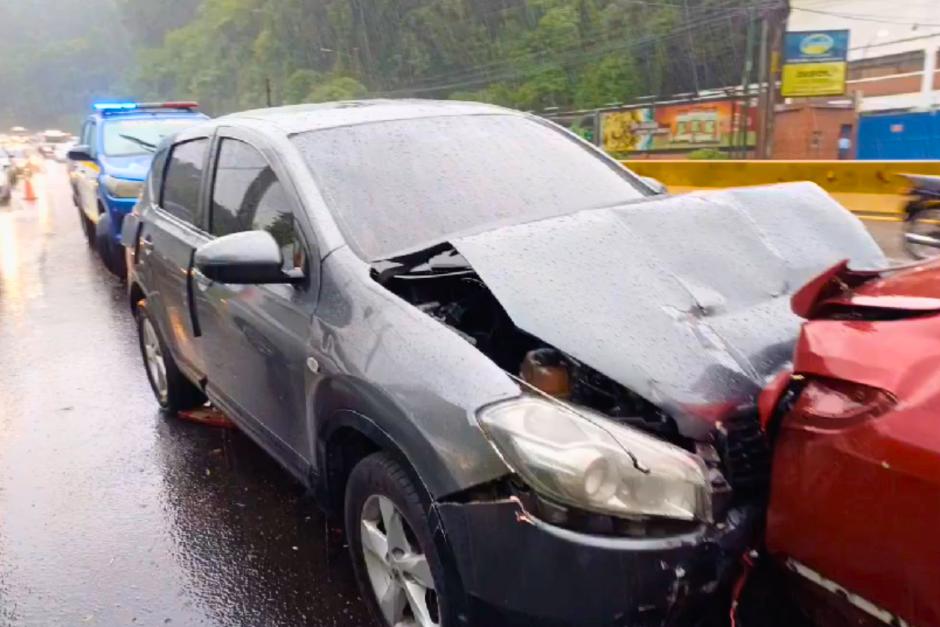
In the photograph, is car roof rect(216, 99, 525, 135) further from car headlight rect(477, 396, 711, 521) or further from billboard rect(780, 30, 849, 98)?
billboard rect(780, 30, 849, 98)

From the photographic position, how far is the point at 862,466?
1.80 meters

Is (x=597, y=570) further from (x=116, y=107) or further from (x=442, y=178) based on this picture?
(x=116, y=107)

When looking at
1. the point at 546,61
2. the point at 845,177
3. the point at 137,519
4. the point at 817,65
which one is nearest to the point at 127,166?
the point at 137,519

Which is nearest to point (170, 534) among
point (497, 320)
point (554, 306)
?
point (497, 320)

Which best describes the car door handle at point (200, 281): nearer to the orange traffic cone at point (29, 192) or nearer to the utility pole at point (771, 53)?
the orange traffic cone at point (29, 192)

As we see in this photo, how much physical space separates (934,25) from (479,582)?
42.9 metres

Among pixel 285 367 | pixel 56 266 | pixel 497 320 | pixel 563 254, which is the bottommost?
pixel 56 266

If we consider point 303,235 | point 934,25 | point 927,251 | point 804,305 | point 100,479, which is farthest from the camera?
point 934,25

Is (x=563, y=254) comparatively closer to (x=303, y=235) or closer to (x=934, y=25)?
(x=303, y=235)

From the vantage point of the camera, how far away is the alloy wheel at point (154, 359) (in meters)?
5.09

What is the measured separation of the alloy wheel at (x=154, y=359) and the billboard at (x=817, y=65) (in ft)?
96.3

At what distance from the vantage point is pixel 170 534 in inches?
148

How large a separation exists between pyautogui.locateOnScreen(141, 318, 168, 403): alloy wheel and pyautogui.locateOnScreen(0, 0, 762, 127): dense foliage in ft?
104

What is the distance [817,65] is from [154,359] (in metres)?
29.7
